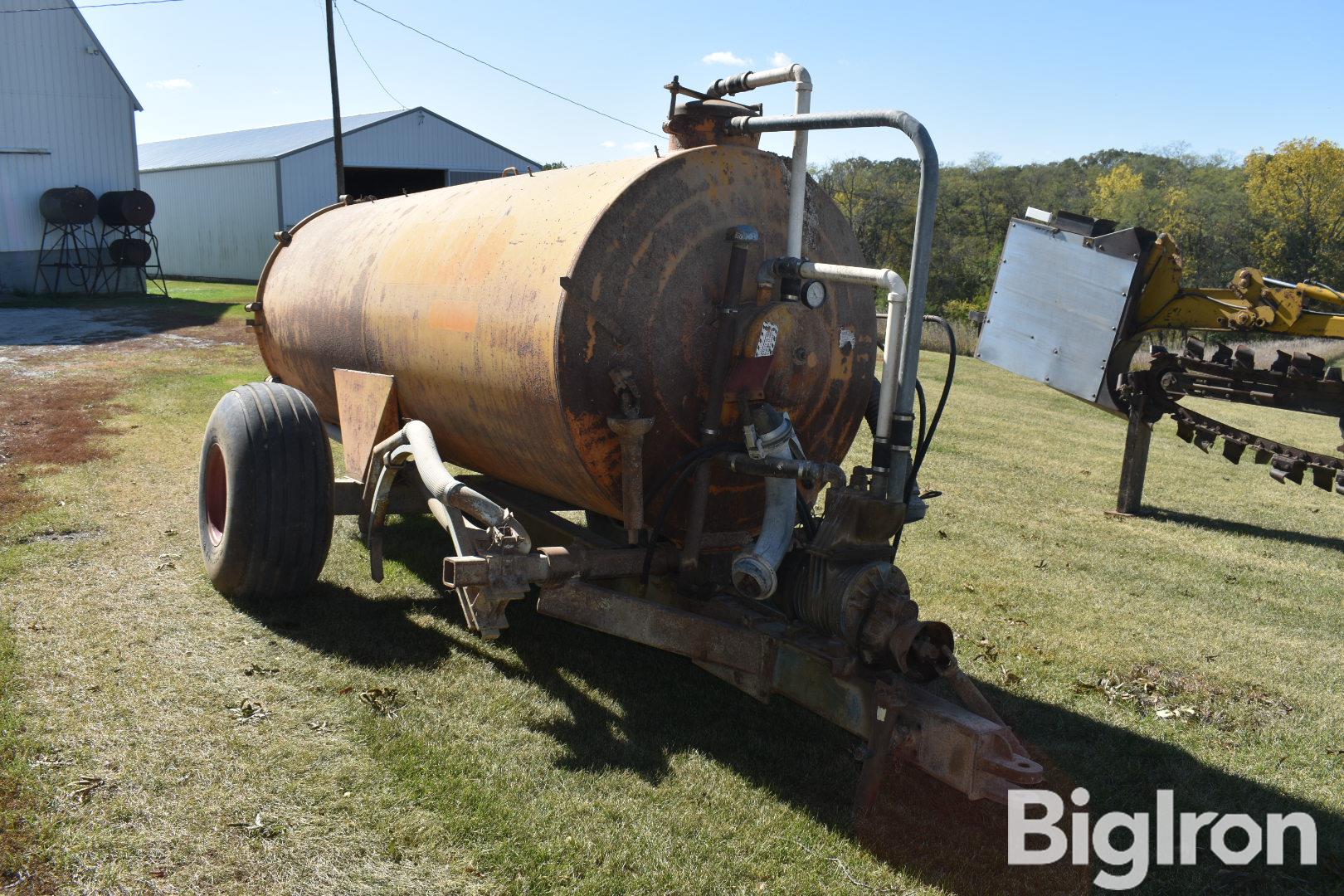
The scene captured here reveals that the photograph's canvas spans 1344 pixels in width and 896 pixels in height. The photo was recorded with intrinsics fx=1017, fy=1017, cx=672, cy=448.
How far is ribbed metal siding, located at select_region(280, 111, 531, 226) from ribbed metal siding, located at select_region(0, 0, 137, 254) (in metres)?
5.19

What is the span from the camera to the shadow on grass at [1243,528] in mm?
8492

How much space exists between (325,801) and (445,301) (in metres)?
2.22

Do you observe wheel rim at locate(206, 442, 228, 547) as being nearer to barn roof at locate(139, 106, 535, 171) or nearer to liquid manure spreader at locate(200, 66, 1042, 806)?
liquid manure spreader at locate(200, 66, 1042, 806)

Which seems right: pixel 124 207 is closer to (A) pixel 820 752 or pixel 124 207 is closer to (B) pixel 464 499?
(B) pixel 464 499

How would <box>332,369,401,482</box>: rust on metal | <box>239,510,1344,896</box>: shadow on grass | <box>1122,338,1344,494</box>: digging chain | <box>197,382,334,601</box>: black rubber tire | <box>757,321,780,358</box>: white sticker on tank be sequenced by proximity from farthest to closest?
1. <box>1122,338,1344,494</box>: digging chain
2. <box>332,369,401,482</box>: rust on metal
3. <box>197,382,334,601</box>: black rubber tire
4. <box>757,321,780,358</box>: white sticker on tank
5. <box>239,510,1344,896</box>: shadow on grass

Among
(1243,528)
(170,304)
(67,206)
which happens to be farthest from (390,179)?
(1243,528)

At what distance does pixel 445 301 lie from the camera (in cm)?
468

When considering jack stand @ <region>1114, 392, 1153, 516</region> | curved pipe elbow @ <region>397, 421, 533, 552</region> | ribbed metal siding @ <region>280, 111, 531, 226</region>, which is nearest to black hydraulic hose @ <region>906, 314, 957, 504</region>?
curved pipe elbow @ <region>397, 421, 533, 552</region>

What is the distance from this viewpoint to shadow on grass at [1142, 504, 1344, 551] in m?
8.49

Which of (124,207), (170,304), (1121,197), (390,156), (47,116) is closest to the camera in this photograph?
(170,304)

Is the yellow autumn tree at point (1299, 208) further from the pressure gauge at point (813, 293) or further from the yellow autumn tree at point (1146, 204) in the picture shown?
the pressure gauge at point (813, 293)

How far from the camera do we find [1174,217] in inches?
2186

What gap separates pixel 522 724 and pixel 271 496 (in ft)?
6.06

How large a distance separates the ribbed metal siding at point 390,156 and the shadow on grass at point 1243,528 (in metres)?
25.8
